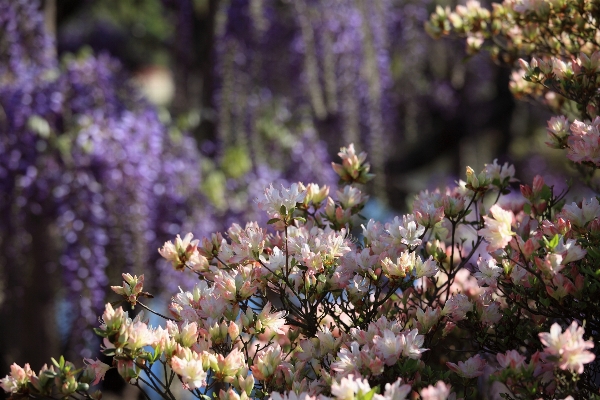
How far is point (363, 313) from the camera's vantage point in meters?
1.79

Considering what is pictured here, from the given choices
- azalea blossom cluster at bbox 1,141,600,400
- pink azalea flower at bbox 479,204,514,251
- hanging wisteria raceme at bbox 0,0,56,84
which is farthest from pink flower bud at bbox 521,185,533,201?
hanging wisteria raceme at bbox 0,0,56,84

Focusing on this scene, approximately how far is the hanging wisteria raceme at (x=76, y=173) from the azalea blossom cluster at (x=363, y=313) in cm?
235

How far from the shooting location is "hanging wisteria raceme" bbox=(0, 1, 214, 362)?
4.04 meters

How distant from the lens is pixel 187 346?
1.61 meters

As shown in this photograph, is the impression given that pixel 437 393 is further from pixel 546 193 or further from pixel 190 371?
pixel 546 193

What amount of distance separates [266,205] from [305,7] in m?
4.21

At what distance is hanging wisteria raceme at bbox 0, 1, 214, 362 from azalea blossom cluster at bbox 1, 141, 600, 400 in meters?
2.35

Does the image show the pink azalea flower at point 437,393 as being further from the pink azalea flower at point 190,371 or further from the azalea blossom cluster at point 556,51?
the azalea blossom cluster at point 556,51

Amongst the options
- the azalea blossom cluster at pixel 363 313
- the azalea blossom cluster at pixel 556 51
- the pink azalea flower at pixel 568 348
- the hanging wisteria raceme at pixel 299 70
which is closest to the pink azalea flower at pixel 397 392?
the azalea blossom cluster at pixel 363 313

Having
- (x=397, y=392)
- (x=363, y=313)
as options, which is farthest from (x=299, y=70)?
(x=397, y=392)

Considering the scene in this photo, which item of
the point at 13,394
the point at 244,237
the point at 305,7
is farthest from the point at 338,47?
the point at 13,394

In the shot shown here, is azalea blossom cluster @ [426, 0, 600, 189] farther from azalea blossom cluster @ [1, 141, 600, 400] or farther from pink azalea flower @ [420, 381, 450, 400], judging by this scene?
pink azalea flower @ [420, 381, 450, 400]

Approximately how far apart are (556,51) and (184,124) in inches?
126

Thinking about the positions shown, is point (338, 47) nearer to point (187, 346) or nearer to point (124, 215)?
point (124, 215)
